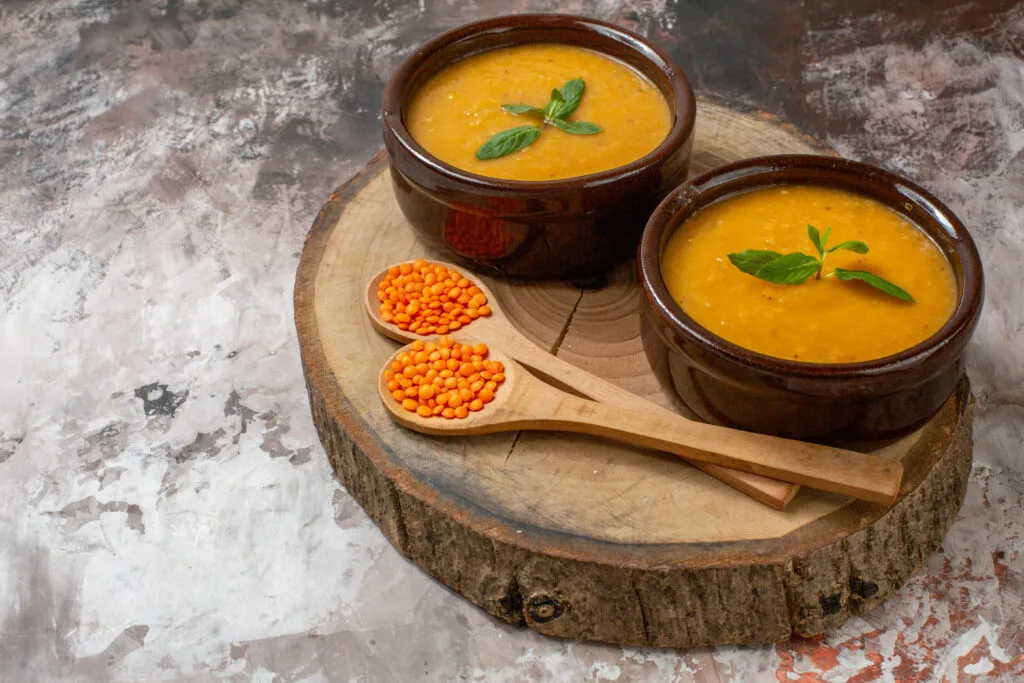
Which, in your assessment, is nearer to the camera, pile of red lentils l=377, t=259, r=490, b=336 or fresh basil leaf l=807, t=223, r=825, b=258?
fresh basil leaf l=807, t=223, r=825, b=258

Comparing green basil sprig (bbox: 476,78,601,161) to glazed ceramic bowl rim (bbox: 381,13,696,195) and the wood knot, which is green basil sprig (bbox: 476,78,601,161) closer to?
glazed ceramic bowl rim (bbox: 381,13,696,195)

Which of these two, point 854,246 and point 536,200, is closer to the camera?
point 854,246

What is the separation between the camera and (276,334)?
9.45ft

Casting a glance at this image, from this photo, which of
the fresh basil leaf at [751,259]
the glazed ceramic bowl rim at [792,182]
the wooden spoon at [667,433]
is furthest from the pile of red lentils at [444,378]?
the fresh basil leaf at [751,259]

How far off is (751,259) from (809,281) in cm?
12

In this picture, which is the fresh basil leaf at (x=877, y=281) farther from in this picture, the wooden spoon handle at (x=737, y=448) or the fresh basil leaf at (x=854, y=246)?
the wooden spoon handle at (x=737, y=448)

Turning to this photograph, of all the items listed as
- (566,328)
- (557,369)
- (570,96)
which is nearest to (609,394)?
(557,369)

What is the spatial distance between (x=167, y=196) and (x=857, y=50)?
7.28ft

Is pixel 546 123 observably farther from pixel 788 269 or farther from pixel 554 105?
pixel 788 269

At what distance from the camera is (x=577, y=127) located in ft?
7.35

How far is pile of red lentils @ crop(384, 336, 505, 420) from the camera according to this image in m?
2.01

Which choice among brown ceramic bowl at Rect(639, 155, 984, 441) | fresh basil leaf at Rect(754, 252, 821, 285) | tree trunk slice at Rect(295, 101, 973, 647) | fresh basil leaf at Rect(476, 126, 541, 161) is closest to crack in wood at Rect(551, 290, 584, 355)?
tree trunk slice at Rect(295, 101, 973, 647)

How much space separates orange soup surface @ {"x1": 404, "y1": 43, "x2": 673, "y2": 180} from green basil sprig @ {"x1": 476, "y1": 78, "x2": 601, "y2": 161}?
0.04ft

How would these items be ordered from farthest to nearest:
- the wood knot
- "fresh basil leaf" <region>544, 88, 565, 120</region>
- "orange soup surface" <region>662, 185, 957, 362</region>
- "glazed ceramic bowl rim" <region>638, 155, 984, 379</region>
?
"fresh basil leaf" <region>544, 88, 565, 120</region>, the wood knot, "orange soup surface" <region>662, 185, 957, 362</region>, "glazed ceramic bowl rim" <region>638, 155, 984, 379</region>
